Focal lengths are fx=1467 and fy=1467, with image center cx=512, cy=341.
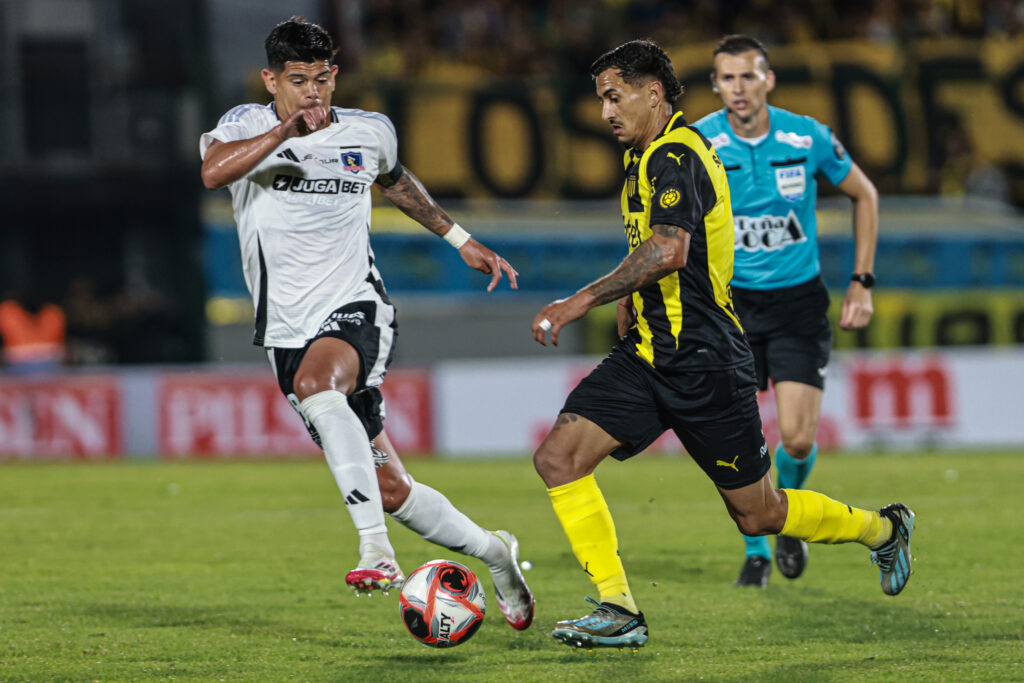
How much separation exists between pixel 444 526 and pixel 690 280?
4.36 ft

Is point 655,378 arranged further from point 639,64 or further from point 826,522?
point 639,64

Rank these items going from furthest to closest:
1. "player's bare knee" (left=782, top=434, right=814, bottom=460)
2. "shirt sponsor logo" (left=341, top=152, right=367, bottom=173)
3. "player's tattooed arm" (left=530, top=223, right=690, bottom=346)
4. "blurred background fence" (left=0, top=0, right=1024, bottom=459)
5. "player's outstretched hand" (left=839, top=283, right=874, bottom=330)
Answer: "blurred background fence" (left=0, top=0, right=1024, bottom=459), "player's bare knee" (left=782, top=434, right=814, bottom=460), "player's outstretched hand" (left=839, top=283, right=874, bottom=330), "shirt sponsor logo" (left=341, top=152, right=367, bottom=173), "player's tattooed arm" (left=530, top=223, right=690, bottom=346)

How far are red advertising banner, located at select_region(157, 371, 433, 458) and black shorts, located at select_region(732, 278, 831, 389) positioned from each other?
8.66 metres

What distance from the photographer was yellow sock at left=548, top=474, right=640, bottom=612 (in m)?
5.29

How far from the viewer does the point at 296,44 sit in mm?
5375

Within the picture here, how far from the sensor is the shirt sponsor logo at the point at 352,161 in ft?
18.7

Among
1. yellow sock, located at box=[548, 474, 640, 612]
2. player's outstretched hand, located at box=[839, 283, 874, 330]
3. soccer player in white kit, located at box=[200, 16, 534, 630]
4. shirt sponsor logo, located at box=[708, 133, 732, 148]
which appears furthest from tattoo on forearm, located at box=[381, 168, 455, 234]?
player's outstretched hand, located at box=[839, 283, 874, 330]

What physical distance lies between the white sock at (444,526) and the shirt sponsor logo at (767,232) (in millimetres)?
2204

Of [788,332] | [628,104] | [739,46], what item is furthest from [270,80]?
[788,332]

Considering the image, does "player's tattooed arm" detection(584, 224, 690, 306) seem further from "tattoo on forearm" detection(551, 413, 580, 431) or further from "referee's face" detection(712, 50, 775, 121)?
"referee's face" detection(712, 50, 775, 121)

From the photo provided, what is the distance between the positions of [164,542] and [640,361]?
4514mm

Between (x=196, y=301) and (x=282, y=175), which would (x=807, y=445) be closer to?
(x=282, y=175)

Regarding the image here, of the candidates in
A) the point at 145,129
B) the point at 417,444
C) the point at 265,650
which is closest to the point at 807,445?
the point at 265,650

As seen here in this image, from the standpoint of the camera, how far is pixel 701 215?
16.7 ft
